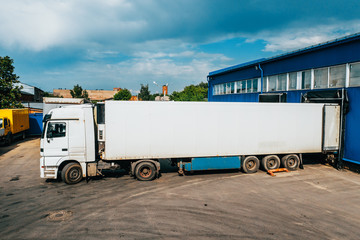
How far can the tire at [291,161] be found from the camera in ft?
41.6

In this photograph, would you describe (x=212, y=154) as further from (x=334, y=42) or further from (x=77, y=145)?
(x=334, y=42)

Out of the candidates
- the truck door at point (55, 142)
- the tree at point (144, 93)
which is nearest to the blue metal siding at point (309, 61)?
the truck door at point (55, 142)

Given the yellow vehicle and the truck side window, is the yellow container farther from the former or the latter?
the truck side window

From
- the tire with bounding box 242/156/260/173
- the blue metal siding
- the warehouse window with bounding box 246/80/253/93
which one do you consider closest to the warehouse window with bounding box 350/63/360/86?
the blue metal siding

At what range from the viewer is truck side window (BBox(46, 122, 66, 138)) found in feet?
33.6

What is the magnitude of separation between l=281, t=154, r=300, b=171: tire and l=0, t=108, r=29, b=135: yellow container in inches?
893

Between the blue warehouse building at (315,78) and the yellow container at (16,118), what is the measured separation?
22.2 meters

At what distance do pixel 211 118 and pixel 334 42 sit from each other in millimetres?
9554

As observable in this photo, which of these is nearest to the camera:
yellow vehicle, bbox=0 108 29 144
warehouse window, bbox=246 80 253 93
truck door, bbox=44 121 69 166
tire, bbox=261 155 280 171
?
truck door, bbox=44 121 69 166

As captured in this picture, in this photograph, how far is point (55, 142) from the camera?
10242 millimetres

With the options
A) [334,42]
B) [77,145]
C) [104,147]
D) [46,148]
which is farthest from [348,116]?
[46,148]

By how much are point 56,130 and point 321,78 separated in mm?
16241

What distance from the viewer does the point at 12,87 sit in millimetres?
29328

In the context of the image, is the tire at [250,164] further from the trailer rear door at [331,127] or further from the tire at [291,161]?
the trailer rear door at [331,127]
